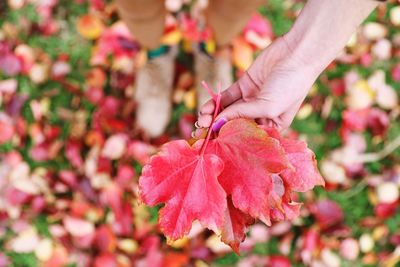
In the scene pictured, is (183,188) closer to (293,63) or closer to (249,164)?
(249,164)

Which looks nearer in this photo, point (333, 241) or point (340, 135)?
point (333, 241)

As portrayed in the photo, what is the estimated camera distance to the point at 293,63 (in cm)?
112

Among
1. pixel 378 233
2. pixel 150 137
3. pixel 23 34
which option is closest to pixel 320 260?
pixel 378 233

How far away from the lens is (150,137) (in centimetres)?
186

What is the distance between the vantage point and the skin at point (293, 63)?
3.48ft

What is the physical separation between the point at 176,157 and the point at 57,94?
120 centimetres

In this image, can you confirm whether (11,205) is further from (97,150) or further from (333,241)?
(333,241)

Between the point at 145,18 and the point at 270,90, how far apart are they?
0.65 m

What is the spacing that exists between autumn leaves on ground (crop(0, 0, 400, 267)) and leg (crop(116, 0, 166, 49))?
246 mm

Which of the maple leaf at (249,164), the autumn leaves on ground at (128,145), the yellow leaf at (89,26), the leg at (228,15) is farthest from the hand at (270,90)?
the yellow leaf at (89,26)

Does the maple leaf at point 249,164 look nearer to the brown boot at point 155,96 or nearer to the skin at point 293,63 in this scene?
the skin at point 293,63

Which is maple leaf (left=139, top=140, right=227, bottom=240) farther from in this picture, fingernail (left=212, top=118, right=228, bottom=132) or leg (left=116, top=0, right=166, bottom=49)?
leg (left=116, top=0, right=166, bottom=49)

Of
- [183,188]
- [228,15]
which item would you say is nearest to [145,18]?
[228,15]

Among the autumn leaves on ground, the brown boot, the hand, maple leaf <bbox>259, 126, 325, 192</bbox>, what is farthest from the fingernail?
the brown boot
